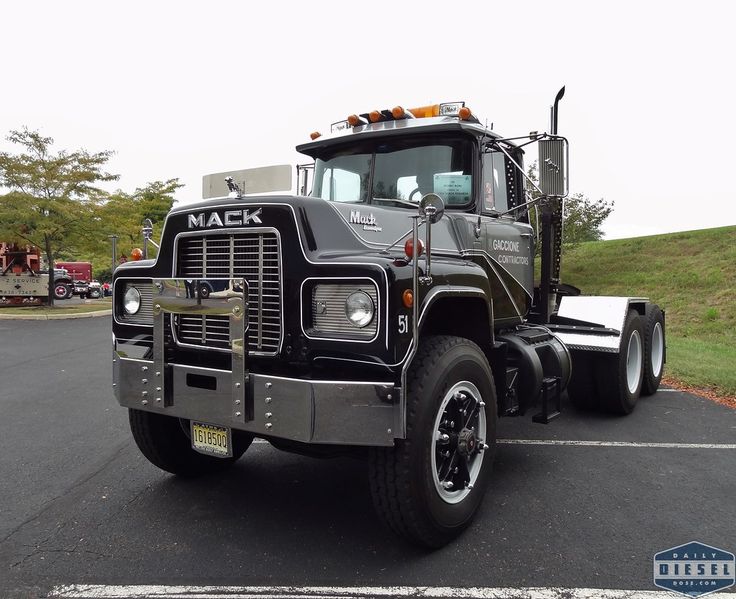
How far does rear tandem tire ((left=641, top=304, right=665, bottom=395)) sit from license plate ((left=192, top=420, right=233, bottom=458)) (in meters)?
5.23

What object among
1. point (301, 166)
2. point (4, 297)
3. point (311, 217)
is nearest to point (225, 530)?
point (311, 217)

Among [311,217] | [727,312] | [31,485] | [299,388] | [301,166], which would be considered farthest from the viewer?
[727,312]

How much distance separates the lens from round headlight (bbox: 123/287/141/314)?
3773 mm

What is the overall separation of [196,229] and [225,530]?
5.90 feet

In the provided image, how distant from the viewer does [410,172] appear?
4.47 m

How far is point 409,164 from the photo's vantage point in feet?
14.7

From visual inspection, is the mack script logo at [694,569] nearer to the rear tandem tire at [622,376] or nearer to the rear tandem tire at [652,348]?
the rear tandem tire at [622,376]

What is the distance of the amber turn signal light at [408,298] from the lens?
2.91 m

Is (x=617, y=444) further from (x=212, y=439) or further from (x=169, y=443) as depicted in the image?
→ (x=169, y=443)

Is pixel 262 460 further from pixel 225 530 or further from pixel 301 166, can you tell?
pixel 301 166

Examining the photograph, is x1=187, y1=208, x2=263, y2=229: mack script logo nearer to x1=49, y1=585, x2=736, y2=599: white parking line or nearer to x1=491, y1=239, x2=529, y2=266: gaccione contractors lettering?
x1=49, y1=585, x2=736, y2=599: white parking line

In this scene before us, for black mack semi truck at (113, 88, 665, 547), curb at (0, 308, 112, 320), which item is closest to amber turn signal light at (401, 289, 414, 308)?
black mack semi truck at (113, 88, 665, 547)

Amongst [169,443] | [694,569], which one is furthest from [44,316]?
[694,569]

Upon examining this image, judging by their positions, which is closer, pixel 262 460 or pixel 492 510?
pixel 492 510
